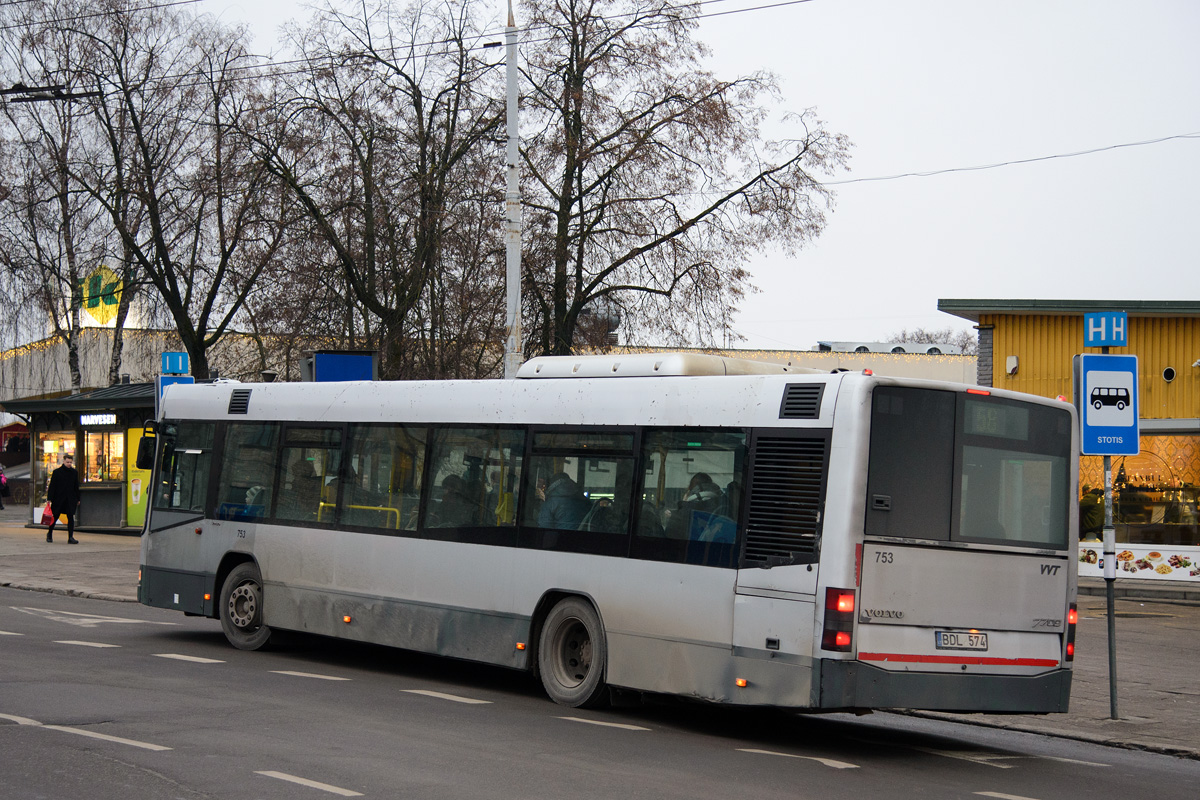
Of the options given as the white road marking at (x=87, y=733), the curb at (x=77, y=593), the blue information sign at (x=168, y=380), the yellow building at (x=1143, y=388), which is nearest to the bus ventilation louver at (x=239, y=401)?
the blue information sign at (x=168, y=380)

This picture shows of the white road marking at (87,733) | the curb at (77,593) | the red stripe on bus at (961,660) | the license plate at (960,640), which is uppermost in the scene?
the license plate at (960,640)

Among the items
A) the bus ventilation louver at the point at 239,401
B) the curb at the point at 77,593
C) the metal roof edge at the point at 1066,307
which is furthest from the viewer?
the metal roof edge at the point at 1066,307

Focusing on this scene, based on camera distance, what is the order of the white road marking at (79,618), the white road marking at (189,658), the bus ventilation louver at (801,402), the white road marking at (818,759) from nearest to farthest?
the white road marking at (818,759) → the bus ventilation louver at (801,402) → the white road marking at (189,658) → the white road marking at (79,618)

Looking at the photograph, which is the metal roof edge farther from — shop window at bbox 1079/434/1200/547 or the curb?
the curb

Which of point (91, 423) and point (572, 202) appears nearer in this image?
point (572, 202)

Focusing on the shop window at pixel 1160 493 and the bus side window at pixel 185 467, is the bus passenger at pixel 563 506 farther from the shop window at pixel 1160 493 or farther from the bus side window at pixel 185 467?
the shop window at pixel 1160 493

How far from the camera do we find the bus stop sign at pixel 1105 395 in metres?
12.1

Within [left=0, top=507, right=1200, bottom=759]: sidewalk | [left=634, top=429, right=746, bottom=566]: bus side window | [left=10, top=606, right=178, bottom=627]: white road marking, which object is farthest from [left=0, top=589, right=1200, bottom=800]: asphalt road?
[left=10, top=606, right=178, bottom=627]: white road marking

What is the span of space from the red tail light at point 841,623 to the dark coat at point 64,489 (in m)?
Answer: 26.2

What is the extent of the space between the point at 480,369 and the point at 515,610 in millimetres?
14079

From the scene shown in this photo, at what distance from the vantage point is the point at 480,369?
2514 cm

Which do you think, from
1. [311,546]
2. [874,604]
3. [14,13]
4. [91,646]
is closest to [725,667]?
[874,604]

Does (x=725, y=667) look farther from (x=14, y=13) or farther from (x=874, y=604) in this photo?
(x=14, y=13)

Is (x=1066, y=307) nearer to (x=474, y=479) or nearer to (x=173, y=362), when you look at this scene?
(x=173, y=362)
